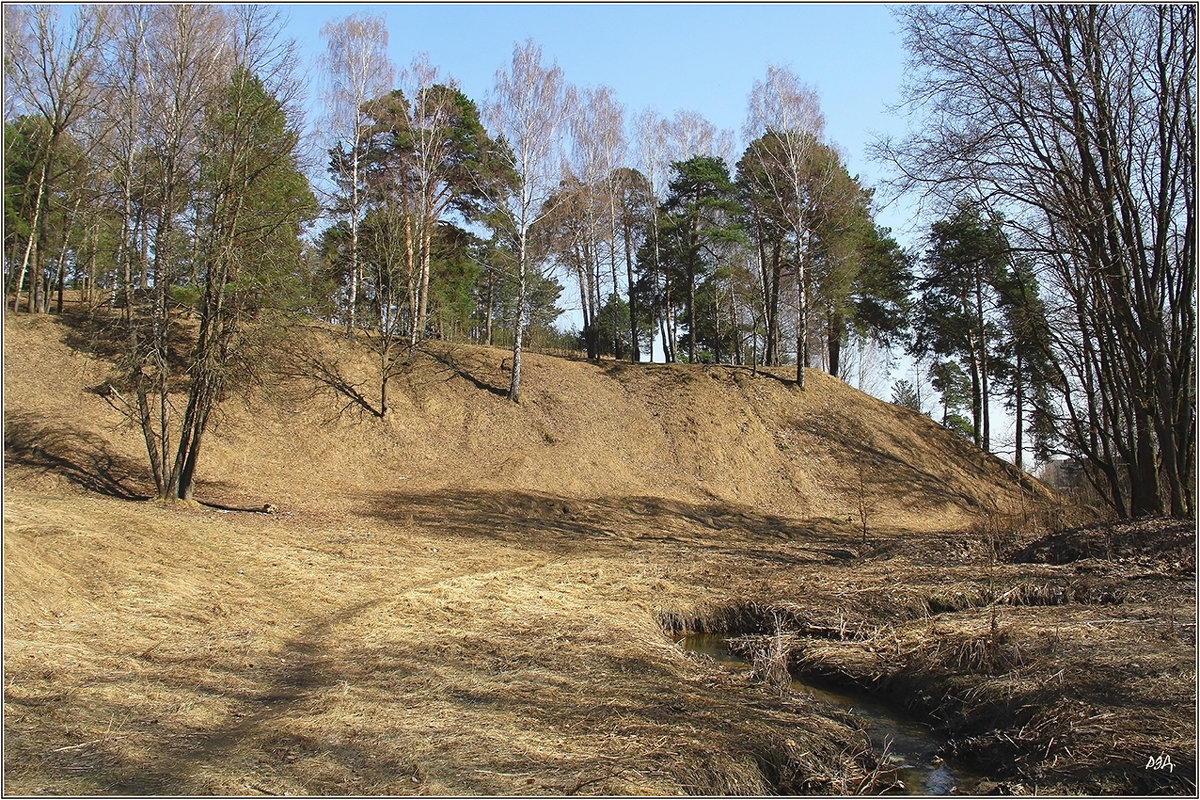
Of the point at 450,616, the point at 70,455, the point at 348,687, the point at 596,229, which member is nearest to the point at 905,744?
the point at 348,687

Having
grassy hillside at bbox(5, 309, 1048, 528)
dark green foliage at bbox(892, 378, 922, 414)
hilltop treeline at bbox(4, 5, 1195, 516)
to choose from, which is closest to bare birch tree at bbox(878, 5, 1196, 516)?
hilltop treeline at bbox(4, 5, 1195, 516)

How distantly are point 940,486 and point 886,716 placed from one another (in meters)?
21.0

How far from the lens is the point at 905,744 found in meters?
5.82

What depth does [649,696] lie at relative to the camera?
235 inches

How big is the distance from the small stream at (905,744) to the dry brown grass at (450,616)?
28cm

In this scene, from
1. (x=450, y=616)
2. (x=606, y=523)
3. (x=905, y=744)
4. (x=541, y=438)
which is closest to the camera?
(x=905, y=744)

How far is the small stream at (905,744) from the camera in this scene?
5.09 meters

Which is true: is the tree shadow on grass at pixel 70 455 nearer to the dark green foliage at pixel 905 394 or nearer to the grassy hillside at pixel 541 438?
the grassy hillside at pixel 541 438

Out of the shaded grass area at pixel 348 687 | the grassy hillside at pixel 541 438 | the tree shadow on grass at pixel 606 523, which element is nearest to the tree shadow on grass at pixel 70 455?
the grassy hillside at pixel 541 438

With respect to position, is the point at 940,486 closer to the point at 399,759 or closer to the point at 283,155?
the point at 283,155

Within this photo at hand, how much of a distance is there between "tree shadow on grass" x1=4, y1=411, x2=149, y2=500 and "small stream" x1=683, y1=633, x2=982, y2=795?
44.9ft

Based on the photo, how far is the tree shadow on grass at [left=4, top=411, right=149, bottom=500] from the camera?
15.3 meters

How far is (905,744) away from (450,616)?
16.1 feet

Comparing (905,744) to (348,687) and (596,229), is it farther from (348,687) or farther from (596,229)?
(596,229)
